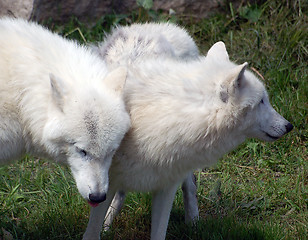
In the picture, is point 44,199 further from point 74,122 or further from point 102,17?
point 102,17

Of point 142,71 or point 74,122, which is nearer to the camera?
point 74,122

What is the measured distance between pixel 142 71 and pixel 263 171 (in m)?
2.31

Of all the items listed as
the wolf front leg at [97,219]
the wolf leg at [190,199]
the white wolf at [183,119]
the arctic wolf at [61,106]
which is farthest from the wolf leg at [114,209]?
the arctic wolf at [61,106]


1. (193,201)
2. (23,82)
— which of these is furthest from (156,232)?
(23,82)

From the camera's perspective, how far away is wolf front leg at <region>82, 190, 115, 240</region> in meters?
4.25

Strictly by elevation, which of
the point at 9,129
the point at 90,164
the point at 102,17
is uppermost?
the point at 9,129

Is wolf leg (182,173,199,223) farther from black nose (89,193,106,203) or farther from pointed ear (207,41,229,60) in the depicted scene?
black nose (89,193,106,203)

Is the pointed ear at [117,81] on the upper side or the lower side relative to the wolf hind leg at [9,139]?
upper

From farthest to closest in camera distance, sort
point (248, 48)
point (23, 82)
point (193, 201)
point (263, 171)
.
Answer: point (248, 48) → point (263, 171) → point (193, 201) → point (23, 82)

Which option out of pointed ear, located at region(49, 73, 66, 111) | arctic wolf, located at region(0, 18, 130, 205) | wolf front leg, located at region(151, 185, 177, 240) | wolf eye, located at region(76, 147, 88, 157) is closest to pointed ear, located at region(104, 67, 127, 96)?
arctic wolf, located at region(0, 18, 130, 205)

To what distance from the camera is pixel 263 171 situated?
581 cm

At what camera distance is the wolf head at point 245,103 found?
3785 mm

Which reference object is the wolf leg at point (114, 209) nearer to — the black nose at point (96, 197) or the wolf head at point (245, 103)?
the black nose at point (96, 197)

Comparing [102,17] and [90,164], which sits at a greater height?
[90,164]
